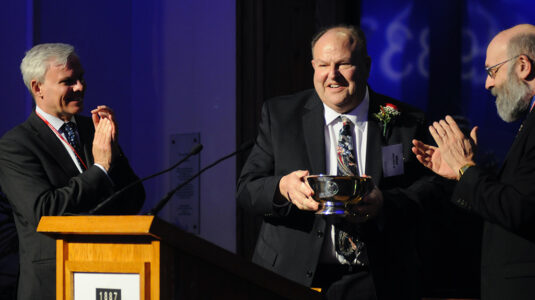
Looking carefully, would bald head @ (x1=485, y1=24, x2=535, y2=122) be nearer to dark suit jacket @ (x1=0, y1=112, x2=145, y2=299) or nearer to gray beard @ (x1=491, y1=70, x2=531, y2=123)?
gray beard @ (x1=491, y1=70, x2=531, y2=123)

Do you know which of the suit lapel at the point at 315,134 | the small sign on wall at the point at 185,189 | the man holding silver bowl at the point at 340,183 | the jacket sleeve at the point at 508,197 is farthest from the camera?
the small sign on wall at the point at 185,189

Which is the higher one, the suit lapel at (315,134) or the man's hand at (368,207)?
the suit lapel at (315,134)

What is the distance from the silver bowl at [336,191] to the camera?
1992 millimetres

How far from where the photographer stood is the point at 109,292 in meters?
1.42

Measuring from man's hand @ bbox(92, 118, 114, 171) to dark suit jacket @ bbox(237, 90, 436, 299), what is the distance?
0.50 m

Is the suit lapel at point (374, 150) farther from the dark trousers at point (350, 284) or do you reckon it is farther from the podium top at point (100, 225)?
the podium top at point (100, 225)

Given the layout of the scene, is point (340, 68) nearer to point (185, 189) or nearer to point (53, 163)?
point (53, 163)

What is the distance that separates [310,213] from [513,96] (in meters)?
0.78

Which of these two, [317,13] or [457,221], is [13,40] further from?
[457,221]

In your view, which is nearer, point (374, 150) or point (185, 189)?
point (374, 150)

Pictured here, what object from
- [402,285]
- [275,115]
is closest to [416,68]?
[275,115]

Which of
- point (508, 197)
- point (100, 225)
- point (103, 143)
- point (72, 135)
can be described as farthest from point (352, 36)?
point (100, 225)

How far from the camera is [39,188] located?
90.0 inches

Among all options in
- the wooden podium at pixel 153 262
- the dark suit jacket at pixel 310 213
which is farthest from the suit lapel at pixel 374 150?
the wooden podium at pixel 153 262
